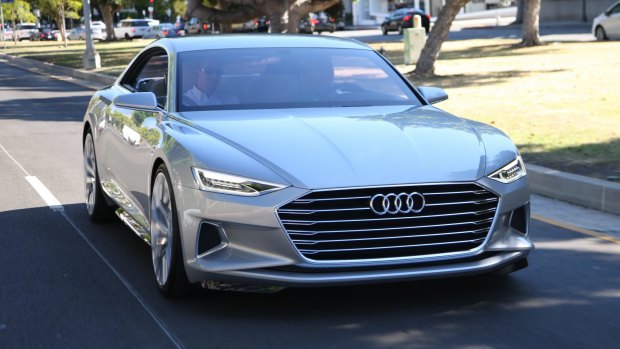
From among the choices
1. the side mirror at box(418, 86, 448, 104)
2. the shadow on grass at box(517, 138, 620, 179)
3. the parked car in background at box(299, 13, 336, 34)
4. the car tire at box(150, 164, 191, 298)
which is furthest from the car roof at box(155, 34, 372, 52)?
the parked car in background at box(299, 13, 336, 34)

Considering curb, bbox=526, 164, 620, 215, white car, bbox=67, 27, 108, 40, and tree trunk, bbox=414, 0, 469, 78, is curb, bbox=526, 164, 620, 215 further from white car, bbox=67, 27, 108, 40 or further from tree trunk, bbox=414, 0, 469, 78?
white car, bbox=67, 27, 108, 40

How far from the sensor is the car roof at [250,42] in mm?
7242

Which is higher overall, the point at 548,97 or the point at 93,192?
the point at 93,192

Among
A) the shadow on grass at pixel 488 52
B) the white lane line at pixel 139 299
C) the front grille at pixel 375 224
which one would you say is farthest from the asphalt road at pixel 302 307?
the shadow on grass at pixel 488 52

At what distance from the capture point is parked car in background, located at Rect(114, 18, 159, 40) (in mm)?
80062

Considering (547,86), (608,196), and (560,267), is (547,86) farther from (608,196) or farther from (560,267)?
(560,267)

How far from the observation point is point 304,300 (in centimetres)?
593

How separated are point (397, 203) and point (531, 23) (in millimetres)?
28973

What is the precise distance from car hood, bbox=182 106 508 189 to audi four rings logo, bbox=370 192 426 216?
0.24ft

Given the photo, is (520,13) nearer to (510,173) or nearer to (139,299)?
(510,173)

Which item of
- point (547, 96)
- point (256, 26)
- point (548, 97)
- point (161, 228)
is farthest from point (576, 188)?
point (256, 26)

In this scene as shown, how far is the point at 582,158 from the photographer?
10836 mm

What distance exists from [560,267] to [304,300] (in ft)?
6.16

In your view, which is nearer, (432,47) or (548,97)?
(548,97)
